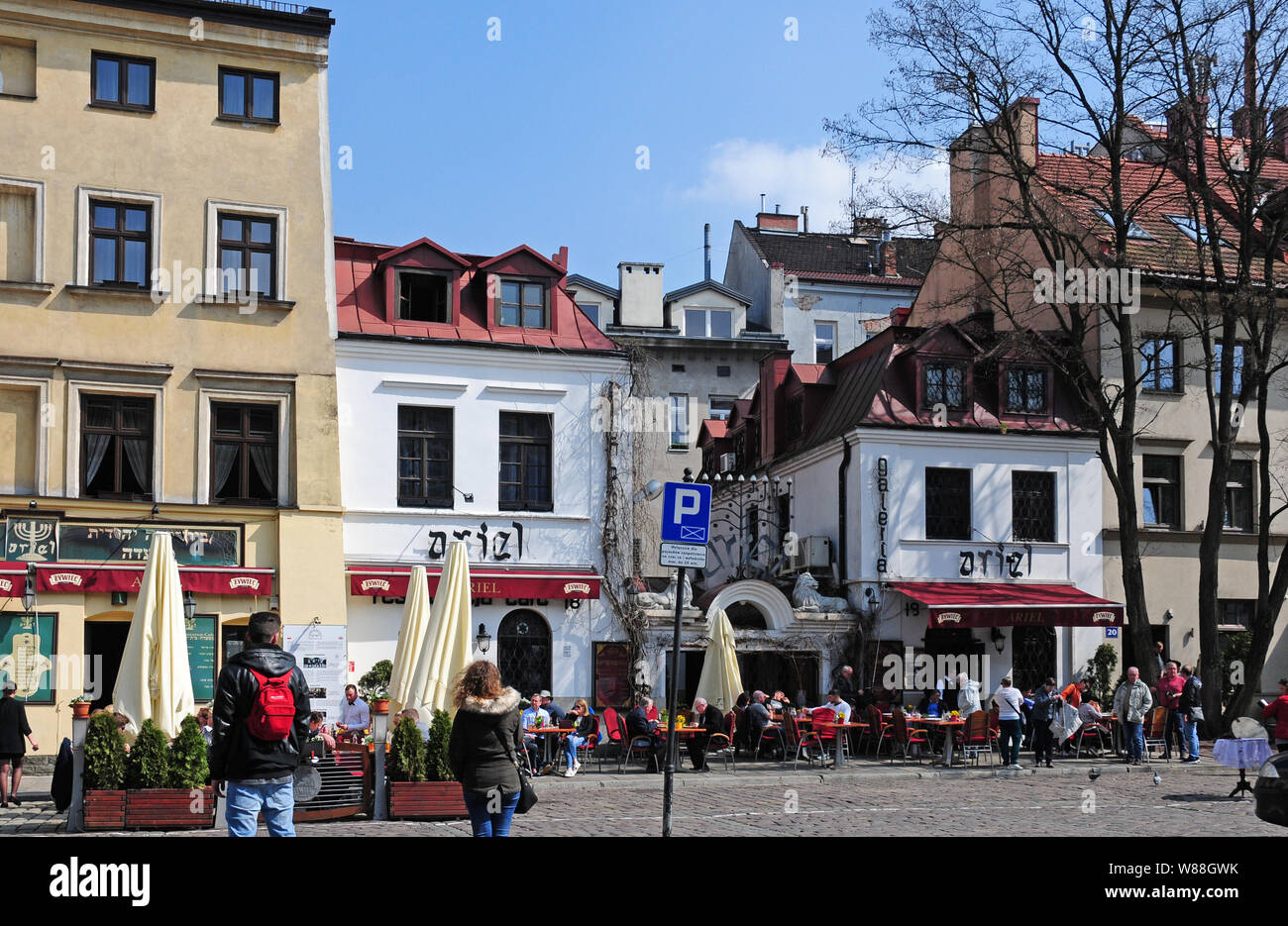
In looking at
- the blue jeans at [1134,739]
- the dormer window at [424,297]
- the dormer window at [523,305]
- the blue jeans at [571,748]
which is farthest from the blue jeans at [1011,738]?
the dormer window at [424,297]

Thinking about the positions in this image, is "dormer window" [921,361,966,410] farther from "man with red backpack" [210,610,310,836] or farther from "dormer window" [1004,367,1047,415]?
"man with red backpack" [210,610,310,836]

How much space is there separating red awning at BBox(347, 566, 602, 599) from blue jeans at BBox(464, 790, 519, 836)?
1691 centimetres

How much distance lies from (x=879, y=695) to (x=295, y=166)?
1509cm

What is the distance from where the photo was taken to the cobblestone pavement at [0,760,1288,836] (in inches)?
589

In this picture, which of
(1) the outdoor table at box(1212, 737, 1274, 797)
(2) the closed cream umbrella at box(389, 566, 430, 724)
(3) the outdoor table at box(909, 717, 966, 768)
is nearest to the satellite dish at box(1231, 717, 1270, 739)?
(1) the outdoor table at box(1212, 737, 1274, 797)

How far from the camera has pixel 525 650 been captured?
88.9 ft

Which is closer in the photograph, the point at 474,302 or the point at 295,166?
the point at 295,166

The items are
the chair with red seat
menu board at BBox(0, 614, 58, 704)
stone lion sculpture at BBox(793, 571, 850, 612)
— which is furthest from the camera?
stone lion sculpture at BBox(793, 571, 850, 612)

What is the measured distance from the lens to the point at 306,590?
25.2m

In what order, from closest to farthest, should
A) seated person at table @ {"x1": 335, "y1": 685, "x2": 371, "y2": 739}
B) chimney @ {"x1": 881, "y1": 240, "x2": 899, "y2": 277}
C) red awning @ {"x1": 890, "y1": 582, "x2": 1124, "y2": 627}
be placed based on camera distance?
seated person at table @ {"x1": 335, "y1": 685, "x2": 371, "y2": 739} < red awning @ {"x1": 890, "y1": 582, "x2": 1124, "y2": 627} < chimney @ {"x1": 881, "y1": 240, "x2": 899, "y2": 277}

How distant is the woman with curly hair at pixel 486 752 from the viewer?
9211 mm

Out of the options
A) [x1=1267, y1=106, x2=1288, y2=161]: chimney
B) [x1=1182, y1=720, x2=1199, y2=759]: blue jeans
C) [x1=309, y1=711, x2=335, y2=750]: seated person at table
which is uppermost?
[x1=1267, y1=106, x2=1288, y2=161]: chimney
